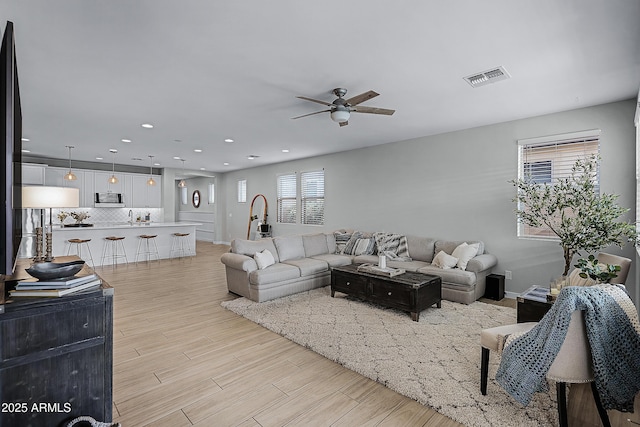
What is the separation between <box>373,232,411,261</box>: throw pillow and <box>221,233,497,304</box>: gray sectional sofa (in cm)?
8

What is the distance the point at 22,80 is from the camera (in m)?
3.30

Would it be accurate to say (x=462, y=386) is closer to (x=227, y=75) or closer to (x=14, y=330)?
(x=14, y=330)

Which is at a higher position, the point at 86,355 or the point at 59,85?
the point at 59,85

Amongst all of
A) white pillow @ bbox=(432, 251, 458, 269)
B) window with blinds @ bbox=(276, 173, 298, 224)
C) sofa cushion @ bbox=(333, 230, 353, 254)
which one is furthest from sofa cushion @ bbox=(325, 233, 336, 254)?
window with blinds @ bbox=(276, 173, 298, 224)

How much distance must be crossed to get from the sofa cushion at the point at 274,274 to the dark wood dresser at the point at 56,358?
2705 mm

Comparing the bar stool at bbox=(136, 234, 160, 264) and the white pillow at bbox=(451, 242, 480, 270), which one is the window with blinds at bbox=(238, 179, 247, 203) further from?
the white pillow at bbox=(451, 242, 480, 270)

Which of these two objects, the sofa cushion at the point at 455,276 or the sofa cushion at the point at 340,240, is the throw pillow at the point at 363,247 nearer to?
the sofa cushion at the point at 340,240

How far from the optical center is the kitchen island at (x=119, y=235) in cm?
689

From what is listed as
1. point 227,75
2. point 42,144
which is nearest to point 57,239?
point 42,144

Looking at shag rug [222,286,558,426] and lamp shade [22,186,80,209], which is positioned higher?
lamp shade [22,186,80,209]

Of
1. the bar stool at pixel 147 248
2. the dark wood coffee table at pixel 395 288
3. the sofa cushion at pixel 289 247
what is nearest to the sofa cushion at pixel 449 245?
the dark wood coffee table at pixel 395 288

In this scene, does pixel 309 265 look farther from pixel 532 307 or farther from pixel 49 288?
pixel 49 288

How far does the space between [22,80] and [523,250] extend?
663cm

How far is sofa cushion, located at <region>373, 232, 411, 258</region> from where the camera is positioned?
5.74 meters
